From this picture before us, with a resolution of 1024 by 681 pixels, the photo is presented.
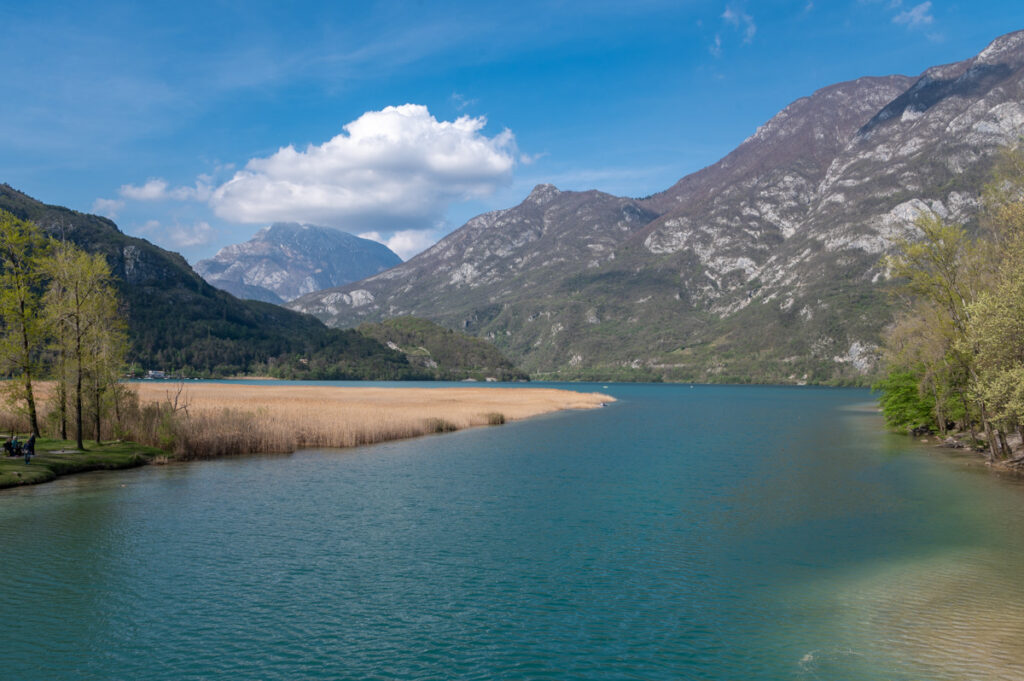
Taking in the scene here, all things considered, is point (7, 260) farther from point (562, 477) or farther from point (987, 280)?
point (987, 280)

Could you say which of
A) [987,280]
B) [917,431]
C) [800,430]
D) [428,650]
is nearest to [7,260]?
[428,650]

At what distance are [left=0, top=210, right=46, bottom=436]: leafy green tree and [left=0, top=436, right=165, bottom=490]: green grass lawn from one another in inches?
103

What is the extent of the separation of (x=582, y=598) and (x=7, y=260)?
47150 millimetres

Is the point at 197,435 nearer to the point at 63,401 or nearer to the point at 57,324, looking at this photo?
the point at 63,401

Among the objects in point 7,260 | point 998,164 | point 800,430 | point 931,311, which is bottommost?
point 800,430

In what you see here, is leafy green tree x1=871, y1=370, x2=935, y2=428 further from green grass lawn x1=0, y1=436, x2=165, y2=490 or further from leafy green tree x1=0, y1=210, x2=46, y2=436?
leafy green tree x1=0, y1=210, x2=46, y2=436

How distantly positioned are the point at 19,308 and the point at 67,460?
1175 cm

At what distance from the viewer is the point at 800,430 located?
80.1 meters

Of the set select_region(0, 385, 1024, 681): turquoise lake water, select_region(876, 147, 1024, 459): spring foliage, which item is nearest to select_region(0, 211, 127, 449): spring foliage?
Result: select_region(0, 385, 1024, 681): turquoise lake water

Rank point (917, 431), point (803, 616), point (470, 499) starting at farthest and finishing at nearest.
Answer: point (917, 431), point (470, 499), point (803, 616)

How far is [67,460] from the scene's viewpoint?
4106 cm

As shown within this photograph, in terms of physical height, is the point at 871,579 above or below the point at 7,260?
below

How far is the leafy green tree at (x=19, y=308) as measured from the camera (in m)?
42.2

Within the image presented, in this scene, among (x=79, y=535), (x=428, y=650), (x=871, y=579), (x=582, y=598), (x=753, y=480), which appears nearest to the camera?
(x=428, y=650)
